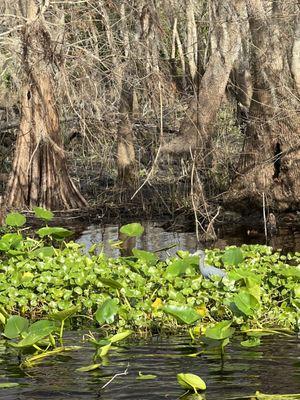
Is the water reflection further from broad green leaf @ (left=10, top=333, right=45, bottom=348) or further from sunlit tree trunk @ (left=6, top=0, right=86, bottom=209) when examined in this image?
broad green leaf @ (left=10, top=333, right=45, bottom=348)

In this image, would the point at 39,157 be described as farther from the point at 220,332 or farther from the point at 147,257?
the point at 220,332

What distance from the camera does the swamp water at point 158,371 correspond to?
6762 millimetres

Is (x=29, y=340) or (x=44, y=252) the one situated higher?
(x=44, y=252)

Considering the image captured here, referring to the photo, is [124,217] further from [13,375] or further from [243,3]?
[13,375]

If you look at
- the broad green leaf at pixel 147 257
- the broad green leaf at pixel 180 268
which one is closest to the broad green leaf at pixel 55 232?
the broad green leaf at pixel 147 257

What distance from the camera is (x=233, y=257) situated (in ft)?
29.9

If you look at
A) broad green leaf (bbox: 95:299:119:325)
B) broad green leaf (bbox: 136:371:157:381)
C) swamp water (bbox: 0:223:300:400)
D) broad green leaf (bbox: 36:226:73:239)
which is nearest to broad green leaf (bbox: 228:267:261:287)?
swamp water (bbox: 0:223:300:400)

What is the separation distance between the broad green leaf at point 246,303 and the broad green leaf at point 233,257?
1166 millimetres

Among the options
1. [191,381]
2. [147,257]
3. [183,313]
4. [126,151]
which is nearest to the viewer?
[191,381]

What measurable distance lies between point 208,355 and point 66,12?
25.5 ft

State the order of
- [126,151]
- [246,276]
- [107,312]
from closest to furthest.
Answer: [107,312] < [246,276] < [126,151]

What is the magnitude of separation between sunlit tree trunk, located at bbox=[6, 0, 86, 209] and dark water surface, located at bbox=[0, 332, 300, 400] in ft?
27.2

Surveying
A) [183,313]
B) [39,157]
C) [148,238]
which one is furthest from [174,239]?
[183,313]

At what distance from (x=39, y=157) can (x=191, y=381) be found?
10306 millimetres
